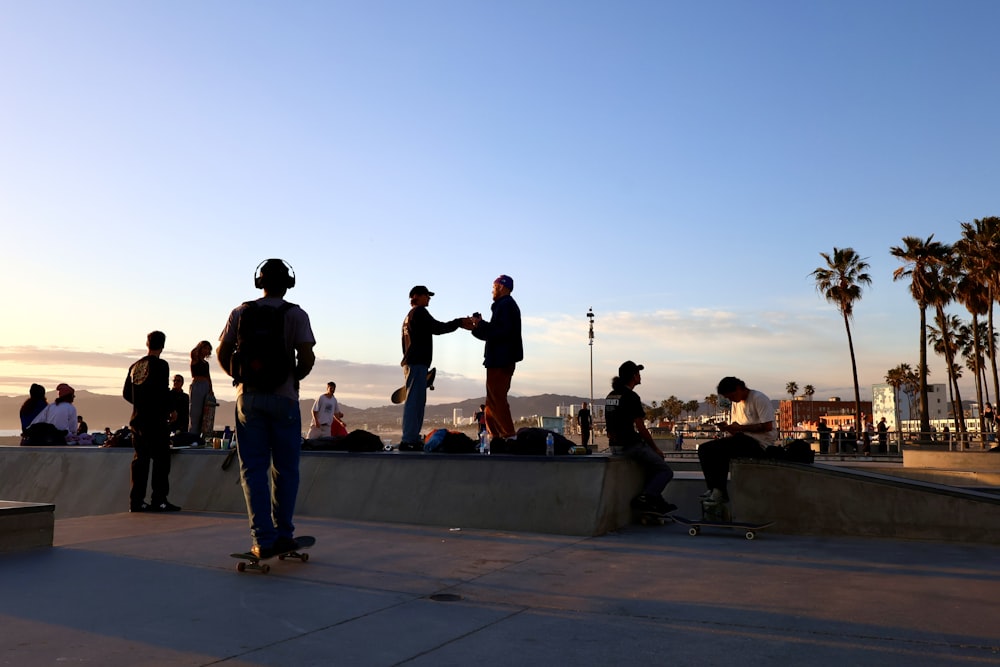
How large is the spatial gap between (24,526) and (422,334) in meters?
4.45

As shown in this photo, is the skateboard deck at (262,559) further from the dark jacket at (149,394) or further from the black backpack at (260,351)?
the dark jacket at (149,394)

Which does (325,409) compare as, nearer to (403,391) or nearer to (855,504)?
(403,391)

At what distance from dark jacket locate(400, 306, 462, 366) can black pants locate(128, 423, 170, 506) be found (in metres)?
2.94

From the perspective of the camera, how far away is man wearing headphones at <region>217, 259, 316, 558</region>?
4926 millimetres

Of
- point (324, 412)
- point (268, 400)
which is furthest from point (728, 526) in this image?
point (324, 412)

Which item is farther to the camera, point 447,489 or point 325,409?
point 325,409

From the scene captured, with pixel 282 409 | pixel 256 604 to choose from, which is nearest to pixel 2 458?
pixel 282 409

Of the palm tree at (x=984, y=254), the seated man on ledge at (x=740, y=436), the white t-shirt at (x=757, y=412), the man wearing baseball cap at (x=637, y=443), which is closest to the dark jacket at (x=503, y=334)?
the man wearing baseball cap at (x=637, y=443)

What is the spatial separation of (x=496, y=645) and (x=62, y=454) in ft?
34.7

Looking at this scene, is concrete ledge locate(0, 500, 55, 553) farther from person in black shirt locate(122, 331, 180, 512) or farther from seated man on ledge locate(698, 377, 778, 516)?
seated man on ledge locate(698, 377, 778, 516)

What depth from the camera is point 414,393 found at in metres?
8.62

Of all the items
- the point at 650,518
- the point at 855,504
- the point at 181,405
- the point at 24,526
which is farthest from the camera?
the point at 181,405

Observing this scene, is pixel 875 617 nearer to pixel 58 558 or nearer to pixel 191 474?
pixel 58 558

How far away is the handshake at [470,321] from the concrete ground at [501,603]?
303 centimetres
